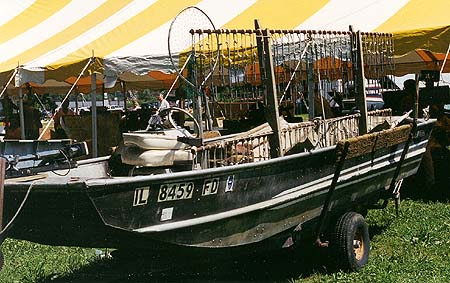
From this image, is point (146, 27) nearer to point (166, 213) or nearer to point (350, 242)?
point (350, 242)

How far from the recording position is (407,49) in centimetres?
846

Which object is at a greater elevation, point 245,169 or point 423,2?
point 423,2

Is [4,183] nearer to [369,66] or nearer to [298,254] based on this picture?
[298,254]

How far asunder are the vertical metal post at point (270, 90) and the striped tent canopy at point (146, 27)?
3798 millimetres

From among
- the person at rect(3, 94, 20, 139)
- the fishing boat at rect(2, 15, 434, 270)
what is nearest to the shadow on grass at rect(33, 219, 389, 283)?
the fishing boat at rect(2, 15, 434, 270)

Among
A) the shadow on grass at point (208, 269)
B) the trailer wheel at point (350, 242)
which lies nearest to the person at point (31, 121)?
the shadow on grass at point (208, 269)

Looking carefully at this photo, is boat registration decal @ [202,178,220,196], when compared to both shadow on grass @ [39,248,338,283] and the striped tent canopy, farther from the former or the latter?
the striped tent canopy

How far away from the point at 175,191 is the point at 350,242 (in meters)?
2.14

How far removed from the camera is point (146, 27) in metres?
11.0

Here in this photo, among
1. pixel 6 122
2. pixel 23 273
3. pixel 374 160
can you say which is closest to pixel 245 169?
pixel 374 160

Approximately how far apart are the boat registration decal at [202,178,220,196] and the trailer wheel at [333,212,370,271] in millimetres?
1733

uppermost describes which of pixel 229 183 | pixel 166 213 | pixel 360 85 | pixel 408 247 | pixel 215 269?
pixel 360 85

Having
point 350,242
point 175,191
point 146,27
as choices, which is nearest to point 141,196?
point 175,191

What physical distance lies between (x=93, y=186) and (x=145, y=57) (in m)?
5.71
